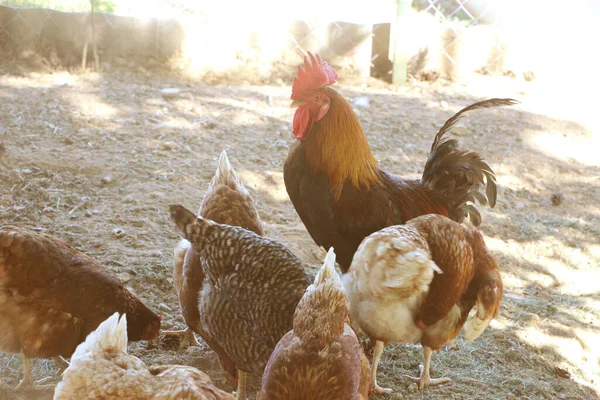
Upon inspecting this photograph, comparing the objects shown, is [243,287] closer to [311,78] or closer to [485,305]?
[485,305]

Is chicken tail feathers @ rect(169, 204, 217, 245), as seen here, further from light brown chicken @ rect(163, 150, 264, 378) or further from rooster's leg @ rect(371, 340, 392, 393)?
rooster's leg @ rect(371, 340, 392, 393)

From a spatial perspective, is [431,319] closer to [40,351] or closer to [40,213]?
[40,351]

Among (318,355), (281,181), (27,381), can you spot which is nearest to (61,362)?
(27,381)

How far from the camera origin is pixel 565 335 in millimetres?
3707

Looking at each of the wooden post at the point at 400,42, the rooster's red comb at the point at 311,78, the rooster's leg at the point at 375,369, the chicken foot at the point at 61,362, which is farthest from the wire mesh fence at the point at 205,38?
the rooster's leg at the point at 375,369

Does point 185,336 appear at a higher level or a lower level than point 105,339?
lower

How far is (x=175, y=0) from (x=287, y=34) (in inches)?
63.4

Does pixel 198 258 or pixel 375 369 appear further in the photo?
pixel 375 369

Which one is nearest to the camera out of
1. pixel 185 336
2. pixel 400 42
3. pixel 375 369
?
pixel 375 369

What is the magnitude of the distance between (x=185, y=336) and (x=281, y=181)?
2165 millimetres

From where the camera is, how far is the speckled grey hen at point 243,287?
2650mm

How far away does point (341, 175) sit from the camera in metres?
3.50

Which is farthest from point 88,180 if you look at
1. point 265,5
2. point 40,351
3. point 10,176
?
point 265,5

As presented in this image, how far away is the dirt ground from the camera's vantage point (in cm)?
351
